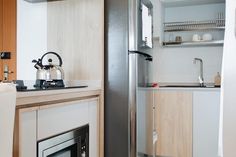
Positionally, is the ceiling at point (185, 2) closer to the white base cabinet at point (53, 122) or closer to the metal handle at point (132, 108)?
the metal handle at point (132, 108)

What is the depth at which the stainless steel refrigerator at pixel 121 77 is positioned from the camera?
7.17 ft

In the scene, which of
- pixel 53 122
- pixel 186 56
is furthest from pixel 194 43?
pixel 53 122

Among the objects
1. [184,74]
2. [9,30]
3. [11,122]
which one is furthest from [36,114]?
[184,74]

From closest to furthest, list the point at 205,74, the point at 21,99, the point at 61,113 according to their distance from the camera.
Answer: the point at 21,99 < the point at 61,113 < the point at 205,74

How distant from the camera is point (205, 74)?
3.41 m

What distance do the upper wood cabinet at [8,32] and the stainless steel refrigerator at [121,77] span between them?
3.43 feet

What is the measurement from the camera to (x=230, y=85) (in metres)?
0.85

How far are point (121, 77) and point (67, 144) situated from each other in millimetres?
771

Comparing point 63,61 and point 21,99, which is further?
point 63,61

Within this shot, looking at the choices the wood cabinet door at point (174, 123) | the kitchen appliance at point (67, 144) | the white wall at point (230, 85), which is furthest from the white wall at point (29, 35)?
the white wall at point (230, 85)

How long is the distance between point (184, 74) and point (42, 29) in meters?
1.96

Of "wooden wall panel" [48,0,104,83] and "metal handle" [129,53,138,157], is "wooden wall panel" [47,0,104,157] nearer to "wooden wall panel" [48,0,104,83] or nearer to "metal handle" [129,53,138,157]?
Answer: "wooden wall panel" [48,0,104,83]

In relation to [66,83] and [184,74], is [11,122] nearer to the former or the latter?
[66,83]

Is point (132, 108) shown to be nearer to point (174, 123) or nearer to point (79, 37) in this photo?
point (79, 37)
